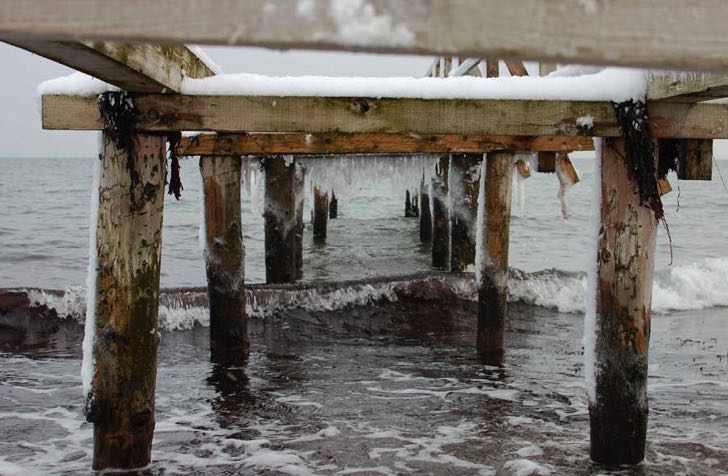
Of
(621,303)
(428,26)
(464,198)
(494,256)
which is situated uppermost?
(428,26)

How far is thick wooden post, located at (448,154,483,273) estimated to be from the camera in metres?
11.1

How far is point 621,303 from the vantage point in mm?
4512

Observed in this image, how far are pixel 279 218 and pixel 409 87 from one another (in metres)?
7.69

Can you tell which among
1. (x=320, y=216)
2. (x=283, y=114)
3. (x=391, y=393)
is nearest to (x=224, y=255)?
(x=391, y=393)

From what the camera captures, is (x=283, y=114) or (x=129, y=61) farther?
(x=283, y=114)

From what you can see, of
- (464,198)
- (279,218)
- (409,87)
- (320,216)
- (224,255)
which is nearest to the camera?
(409,87)

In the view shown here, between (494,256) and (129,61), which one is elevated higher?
(129,61)

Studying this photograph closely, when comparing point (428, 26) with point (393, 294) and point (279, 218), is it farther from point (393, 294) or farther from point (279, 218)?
point (279, 218)

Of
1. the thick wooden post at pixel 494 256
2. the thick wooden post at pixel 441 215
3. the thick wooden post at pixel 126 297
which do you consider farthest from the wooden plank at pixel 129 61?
the thick wooden post at pixel 441 215

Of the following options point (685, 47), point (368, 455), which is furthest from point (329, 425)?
point (685, 47)

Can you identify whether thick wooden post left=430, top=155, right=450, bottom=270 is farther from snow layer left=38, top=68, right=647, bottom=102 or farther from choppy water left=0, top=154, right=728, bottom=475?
snow layer left=38, top=68, right=647, bottom=102

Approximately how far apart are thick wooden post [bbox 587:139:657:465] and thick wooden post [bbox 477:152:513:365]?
343cm

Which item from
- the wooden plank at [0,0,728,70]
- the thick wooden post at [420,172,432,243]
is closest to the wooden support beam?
the wooden plank at [0,0,728,70]

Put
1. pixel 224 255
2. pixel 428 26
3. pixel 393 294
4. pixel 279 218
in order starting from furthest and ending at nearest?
1. pixel 279 218
2. pixel 393 294
3. pixel 224 255
4. pixel 428 26
